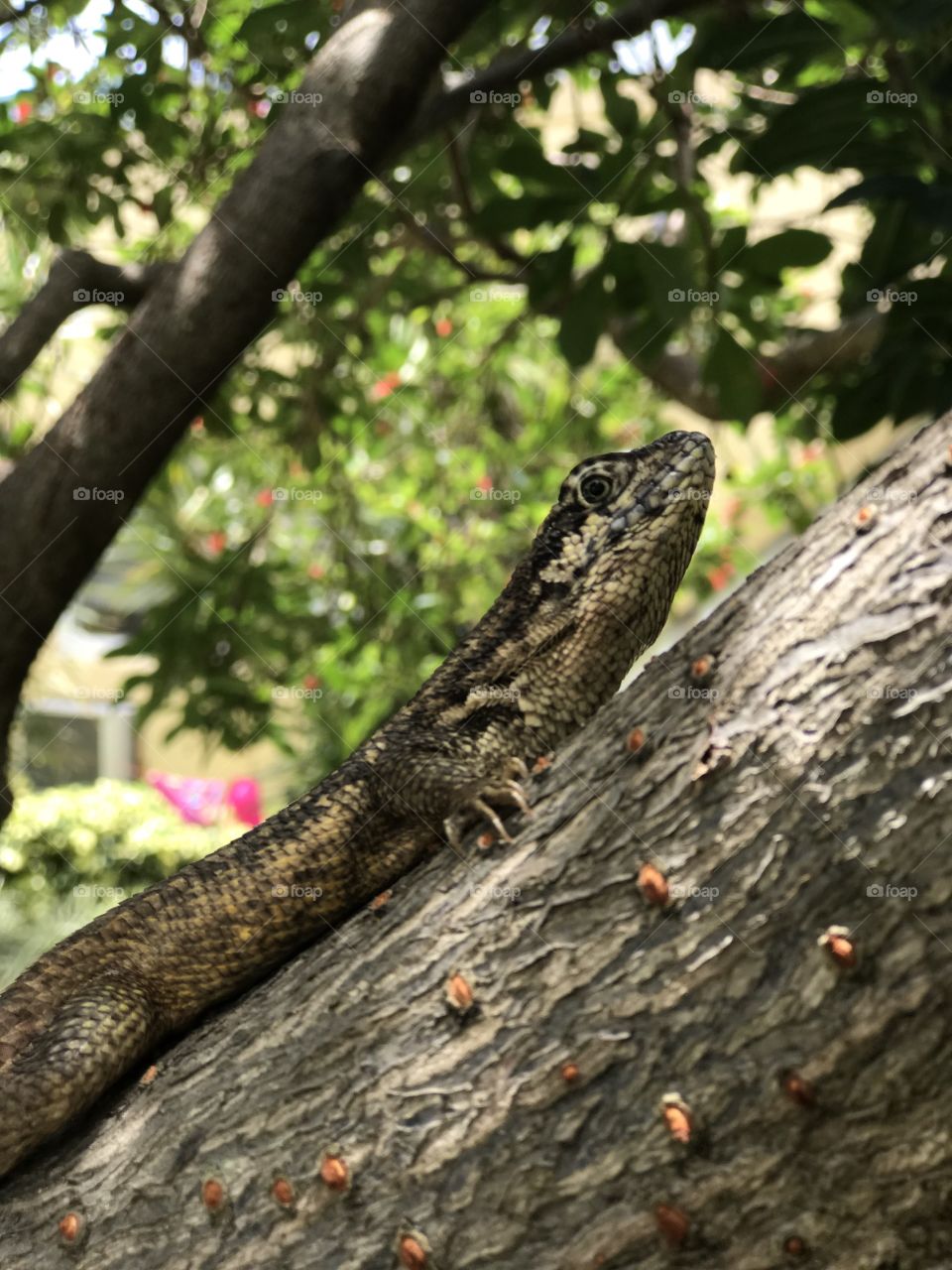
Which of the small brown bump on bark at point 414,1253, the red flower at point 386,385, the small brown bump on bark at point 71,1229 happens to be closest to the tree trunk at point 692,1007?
the small brown bump on bark at point 414,1253

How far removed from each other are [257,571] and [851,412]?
303 centimetres

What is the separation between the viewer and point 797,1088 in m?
1.87

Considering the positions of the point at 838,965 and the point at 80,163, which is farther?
the point at 80,163

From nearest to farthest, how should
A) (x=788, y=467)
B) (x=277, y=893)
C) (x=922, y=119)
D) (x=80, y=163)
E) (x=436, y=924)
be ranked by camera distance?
(x=436, y=924) → (x=277, y=893) → (x=922, y=119) → (x=80, y=163) → (x=788, y=467)

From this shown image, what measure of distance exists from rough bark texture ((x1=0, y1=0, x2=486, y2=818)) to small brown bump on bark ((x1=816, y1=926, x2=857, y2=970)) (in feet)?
11.1

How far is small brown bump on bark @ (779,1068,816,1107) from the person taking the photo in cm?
186

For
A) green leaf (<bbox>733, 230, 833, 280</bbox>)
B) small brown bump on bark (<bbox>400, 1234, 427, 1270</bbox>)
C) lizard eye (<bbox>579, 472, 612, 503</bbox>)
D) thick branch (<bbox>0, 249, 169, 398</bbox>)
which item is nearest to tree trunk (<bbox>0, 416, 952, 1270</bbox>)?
small brown bump on bark (<bbox>400, 1234, 427, 1270</bbox>)

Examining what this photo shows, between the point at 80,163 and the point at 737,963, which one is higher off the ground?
the point at 80,163

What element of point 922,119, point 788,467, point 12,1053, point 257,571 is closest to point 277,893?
point 12,1053

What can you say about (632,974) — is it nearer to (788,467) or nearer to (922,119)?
(922,119)

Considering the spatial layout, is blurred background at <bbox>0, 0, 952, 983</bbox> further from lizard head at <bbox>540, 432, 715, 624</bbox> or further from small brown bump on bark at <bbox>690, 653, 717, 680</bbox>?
small brown bump on bark at <bbox>690, 653, 717, 680</bbox>

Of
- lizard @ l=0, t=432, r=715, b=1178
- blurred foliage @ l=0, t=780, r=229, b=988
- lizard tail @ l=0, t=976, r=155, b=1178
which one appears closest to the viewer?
lizard tail @ l=0, t=976, r=155, b=1178

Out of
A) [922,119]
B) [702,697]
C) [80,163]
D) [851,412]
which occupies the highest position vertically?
[80,163]

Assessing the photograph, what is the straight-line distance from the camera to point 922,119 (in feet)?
13.2
